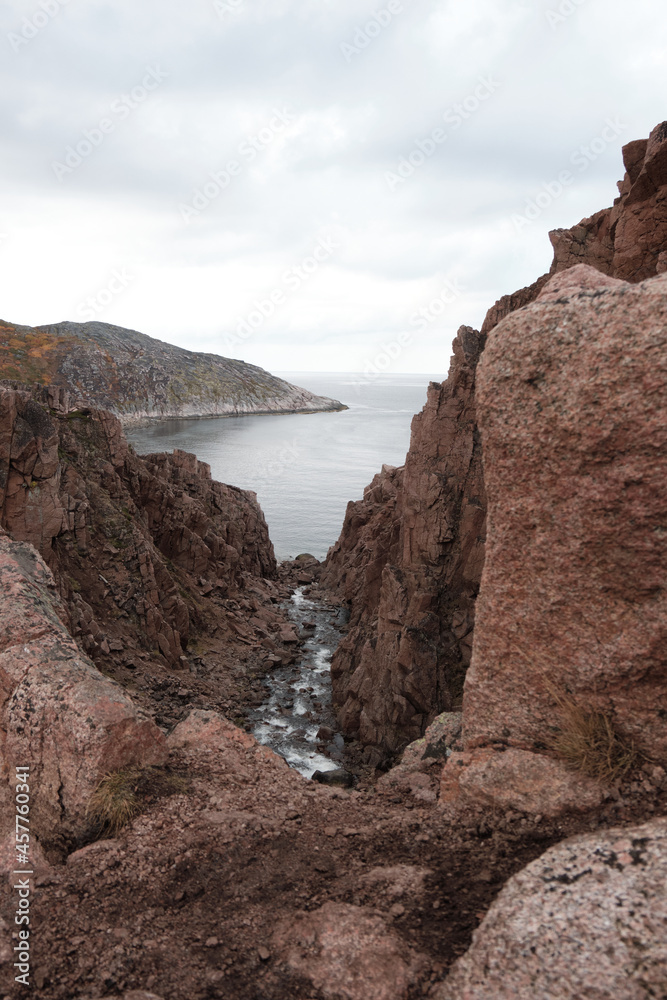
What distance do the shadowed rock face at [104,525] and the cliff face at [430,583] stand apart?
9.62m

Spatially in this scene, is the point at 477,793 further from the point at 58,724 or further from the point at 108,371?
the point at 108,371

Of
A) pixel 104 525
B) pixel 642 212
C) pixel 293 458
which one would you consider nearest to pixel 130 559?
pixel 104 525

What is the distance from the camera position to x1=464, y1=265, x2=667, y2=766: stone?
19.9 feet

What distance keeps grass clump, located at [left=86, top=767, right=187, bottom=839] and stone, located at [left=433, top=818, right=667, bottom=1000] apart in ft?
14.6

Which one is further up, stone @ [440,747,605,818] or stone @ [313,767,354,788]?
stone @ [440,747,605,818]

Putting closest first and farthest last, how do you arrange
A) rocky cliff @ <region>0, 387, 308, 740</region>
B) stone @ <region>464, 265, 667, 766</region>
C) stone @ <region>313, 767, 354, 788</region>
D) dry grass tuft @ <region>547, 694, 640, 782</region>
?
stone @ <region>464, 265, 667, 766</region>
dry grass tuft @ <region>547, 694, 640, 782</region>
stone @ <region>313, 767, 354, 788</region>
rocky cliff @ <region>0, 387, 308, 740</region>

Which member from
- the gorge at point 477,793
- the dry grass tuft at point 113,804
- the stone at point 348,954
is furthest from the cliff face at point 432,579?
the stone at point 348,954

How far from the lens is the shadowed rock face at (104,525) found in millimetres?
23844

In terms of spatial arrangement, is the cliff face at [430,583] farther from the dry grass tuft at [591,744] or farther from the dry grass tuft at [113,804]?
the dry grass tuft at [591,744]

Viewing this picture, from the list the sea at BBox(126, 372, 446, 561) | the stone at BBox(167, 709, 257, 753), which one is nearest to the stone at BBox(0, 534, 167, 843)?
the stone at BBox(167, 709, 257, 753)

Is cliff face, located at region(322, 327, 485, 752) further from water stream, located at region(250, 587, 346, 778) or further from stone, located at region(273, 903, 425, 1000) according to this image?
stone, located at region(273, 903, 425, 1000)

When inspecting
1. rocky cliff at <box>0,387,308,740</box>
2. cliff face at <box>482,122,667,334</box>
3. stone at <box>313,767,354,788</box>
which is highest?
cliff face at <box>482,122,667,334</box>

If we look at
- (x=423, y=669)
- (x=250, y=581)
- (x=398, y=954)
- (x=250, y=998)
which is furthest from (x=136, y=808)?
(x=250, y=581)

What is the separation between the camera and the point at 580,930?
4430 millimetres
